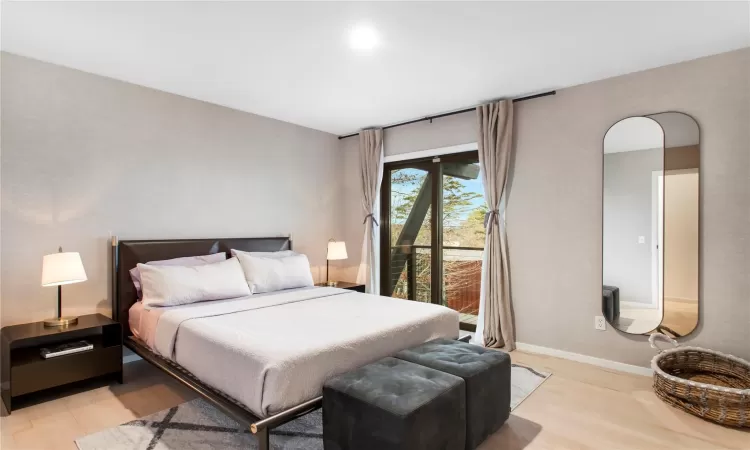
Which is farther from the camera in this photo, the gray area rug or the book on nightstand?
the book on nightstand

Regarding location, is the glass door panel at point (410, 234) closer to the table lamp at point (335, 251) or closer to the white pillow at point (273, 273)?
the table lamp at point (335, 251)

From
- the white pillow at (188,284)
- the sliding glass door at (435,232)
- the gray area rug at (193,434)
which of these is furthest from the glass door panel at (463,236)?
the gray area rug at (193,434)

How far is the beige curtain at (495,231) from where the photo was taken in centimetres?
383

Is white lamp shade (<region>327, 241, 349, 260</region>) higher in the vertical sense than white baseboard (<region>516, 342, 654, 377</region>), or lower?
higher

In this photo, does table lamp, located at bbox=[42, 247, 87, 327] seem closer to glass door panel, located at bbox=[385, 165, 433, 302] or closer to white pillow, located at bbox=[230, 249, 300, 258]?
white pillow, located at bbox=[230, 249, 300, 258]

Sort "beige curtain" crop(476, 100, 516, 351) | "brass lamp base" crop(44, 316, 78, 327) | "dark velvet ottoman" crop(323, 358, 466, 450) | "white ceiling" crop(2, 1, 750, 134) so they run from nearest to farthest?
"dark velvet ottoman" crop(323, 358, 466, 450) → "white ceiling" crop(2, 1, 750, 134) → "brass lamp base" crop(44, 316, 78, 327) → "beige curtain" crop(476, 100, 516, 351)

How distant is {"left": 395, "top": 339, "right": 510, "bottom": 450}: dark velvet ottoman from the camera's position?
2.07 meters

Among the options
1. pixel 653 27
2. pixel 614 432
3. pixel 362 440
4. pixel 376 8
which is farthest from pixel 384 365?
pixel 653 27

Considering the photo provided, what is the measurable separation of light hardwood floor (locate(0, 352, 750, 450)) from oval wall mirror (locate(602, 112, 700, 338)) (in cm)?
58

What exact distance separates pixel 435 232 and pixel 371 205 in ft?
3.07

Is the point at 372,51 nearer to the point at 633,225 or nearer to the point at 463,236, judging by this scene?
the point at 463,236

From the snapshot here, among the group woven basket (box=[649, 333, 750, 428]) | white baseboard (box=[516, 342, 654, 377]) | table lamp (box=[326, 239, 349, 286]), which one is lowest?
white baseboard (box=[516, 342, 654, 377])

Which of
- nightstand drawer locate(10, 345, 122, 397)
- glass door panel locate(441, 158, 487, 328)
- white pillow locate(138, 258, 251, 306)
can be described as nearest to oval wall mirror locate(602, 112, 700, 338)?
glass door panel locate(441, 158, 487, 328)

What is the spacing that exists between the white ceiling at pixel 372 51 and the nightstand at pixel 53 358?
2.01 m
